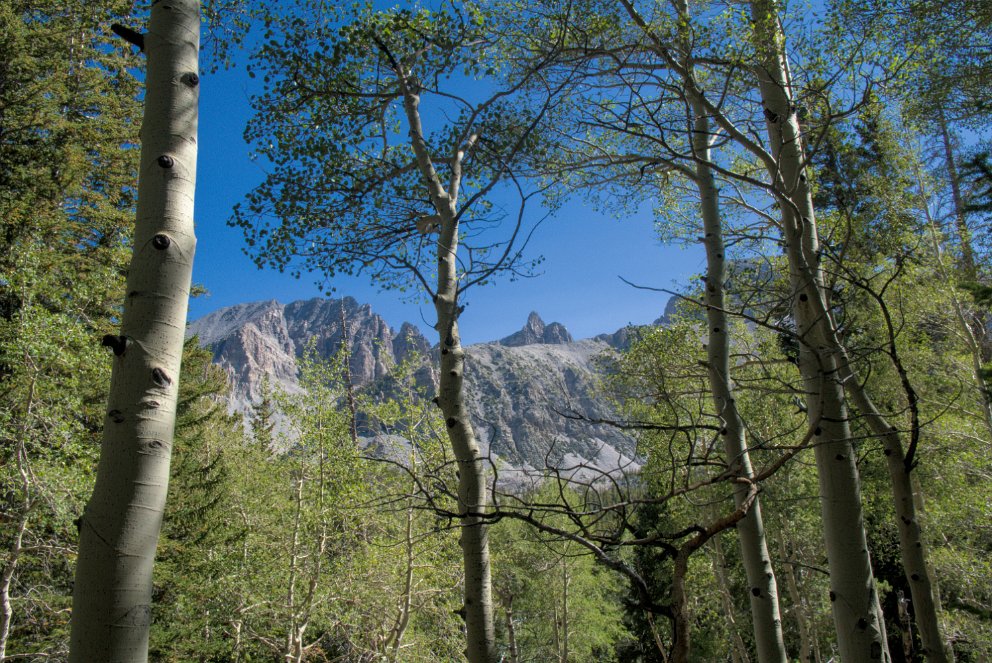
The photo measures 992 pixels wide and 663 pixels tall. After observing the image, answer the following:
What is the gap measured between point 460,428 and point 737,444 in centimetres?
183

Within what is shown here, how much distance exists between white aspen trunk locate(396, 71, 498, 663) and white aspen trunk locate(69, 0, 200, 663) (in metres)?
1.15

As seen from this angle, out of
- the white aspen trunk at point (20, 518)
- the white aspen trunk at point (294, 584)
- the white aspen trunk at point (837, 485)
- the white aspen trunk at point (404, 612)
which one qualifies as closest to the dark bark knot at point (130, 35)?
the white aspen trunk at point (837, 485)

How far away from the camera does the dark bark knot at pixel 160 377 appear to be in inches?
57.0

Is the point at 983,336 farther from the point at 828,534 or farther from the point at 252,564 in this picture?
the point at 252,564

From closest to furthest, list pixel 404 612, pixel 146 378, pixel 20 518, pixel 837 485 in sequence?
pixel 146 378 → pixel 837 485 → pixel 20 518 → pixel 404 612

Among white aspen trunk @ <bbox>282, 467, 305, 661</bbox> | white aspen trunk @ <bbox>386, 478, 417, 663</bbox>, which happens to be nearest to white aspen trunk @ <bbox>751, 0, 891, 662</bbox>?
white aspen trunk @ <bbox>386, 478, 417, 663</bbox>

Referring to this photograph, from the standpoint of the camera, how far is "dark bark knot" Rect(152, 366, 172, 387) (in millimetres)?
1449

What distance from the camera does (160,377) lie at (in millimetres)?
1460

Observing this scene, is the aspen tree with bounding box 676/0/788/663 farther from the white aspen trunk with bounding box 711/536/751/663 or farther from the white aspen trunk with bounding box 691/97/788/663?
the white aspen trunk with bounding box 711/536/751/663

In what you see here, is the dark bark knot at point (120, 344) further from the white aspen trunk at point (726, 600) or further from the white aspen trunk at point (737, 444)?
the white aspen trunk at point (726, 600)

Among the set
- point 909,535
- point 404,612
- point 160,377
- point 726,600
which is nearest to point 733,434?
point 909,535

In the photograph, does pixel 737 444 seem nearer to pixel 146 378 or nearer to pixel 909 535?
pixel 909 535

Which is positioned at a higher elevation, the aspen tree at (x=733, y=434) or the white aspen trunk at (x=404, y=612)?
the aspen tree at (x=733, y=434)

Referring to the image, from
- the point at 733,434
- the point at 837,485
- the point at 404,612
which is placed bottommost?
the point at 404,612
